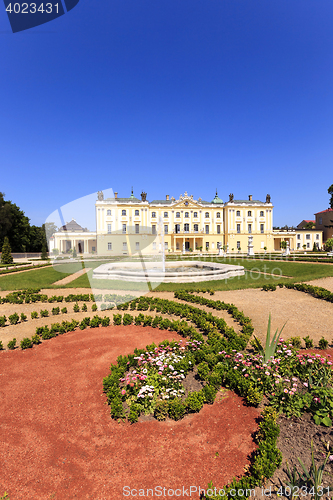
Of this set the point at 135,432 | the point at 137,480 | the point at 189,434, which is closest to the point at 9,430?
the point at 135,432

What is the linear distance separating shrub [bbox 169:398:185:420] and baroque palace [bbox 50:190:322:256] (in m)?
49.8

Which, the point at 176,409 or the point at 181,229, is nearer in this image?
the point at 176,409

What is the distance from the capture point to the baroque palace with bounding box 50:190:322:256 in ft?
177

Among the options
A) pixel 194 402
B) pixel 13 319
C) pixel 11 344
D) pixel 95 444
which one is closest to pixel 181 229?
pixel 13 319

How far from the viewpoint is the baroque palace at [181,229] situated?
2124 inches

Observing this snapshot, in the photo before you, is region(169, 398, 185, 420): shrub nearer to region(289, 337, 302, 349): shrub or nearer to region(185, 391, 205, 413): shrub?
region(185, 391, 205, 413): shrub

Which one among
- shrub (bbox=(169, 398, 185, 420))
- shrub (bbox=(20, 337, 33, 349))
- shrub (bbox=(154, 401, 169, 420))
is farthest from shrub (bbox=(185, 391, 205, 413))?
shrub (bbox=(20, 337, 33, 349))

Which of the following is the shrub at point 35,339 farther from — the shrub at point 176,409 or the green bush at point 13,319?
the shrub at point 176,409

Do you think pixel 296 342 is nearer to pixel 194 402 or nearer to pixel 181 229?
pixel 194 402

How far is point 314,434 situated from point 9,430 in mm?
4262

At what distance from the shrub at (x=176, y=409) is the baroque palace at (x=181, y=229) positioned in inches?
1960

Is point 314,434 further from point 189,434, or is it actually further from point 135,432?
point 135,432

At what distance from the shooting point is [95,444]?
3219mm

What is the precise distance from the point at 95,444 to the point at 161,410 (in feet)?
3.34
